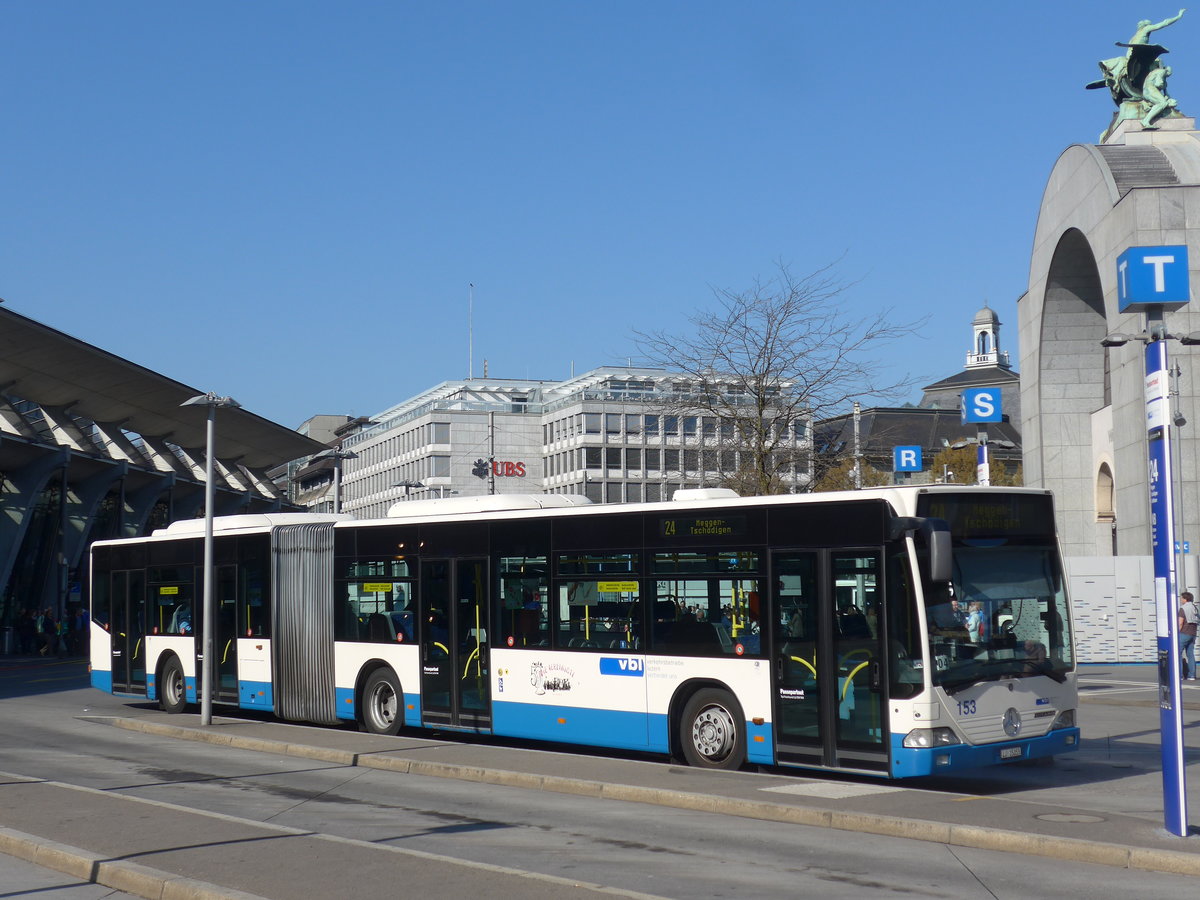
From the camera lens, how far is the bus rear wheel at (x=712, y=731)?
14500 millimetres

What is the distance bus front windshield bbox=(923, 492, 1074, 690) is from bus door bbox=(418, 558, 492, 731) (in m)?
6.58

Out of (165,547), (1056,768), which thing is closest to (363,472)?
(165,547)

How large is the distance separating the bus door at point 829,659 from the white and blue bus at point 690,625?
0.02m

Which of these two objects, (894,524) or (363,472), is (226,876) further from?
(363,472)

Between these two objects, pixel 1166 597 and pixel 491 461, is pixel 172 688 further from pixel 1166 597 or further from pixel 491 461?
pixel 491 461

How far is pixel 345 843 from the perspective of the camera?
10.2 metres

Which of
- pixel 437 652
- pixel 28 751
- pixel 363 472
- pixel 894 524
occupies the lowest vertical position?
pixel 28 751

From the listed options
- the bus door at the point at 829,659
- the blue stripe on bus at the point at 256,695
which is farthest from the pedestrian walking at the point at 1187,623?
the blue stripe on bus at the point at 256,695

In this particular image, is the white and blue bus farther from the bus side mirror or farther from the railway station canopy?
the railway station canopy

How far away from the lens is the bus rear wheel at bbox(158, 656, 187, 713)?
23.5 metres

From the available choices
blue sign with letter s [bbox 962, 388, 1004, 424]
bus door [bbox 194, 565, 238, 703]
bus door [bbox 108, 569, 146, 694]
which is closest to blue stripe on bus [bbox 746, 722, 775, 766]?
bus door [bbox 194, 565, 238, 703]

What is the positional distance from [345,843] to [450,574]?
7991 mm

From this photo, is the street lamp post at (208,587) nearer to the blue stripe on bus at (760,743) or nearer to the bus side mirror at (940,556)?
the blue stripe on bus at (760,743)

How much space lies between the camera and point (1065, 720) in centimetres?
1376
